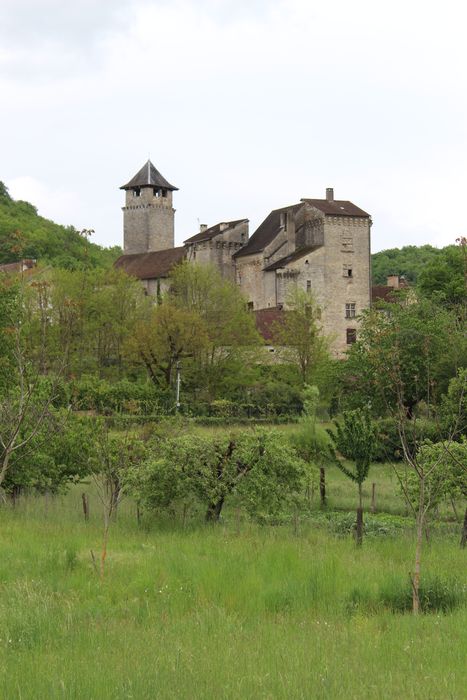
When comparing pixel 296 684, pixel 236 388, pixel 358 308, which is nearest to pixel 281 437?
pixel 296 684

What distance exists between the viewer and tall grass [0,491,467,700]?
375 inches

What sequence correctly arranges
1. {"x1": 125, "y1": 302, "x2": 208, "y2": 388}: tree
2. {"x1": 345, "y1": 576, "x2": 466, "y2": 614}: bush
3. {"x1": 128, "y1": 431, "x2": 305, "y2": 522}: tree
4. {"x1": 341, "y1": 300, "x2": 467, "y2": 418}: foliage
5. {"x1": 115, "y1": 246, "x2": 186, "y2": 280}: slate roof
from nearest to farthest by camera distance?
{"x1": 345, "y1": 576, "x2": 466, "y2": 614}: bush < {"x1": 128, "y1": 431, "x2": 305, "y2": 522}: tree < {"x1": 341, "y1": 300, "x2": 467, "y2": 418}: foliage < {"x1": 125, "y1": 302, "x2": 208, "y2": 388}: tree < {"x1": 115, "y1": 246, "x2": 186, "y2": 280}: slate roof

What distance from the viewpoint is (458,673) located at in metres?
9.99

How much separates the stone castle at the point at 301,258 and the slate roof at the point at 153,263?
0.18 metres

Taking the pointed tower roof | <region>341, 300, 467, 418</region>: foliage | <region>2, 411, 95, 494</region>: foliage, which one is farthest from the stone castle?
<region>2, 411, 95, 494</region>: foliage

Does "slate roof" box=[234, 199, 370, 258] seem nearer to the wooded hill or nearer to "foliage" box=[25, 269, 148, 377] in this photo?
the wooded hill

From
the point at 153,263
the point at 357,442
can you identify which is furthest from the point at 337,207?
the point at 357,442

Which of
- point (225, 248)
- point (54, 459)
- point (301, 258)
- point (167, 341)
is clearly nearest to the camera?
point (54, 459)

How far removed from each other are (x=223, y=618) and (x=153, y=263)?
289 ft

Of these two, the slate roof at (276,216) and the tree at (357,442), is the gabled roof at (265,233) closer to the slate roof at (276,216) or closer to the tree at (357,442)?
the slate roof at (276,216)

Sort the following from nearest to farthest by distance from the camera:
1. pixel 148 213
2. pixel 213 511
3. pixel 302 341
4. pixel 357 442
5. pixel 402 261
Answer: pixel 213 511, pixel 357 442, pixel 302 341, pixel 148 213, pixel 402 261

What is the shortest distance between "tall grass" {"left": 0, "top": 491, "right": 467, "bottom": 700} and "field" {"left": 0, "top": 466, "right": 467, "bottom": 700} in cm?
3

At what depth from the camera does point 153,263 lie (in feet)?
327

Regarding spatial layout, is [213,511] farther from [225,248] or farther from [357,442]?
[225,248]
